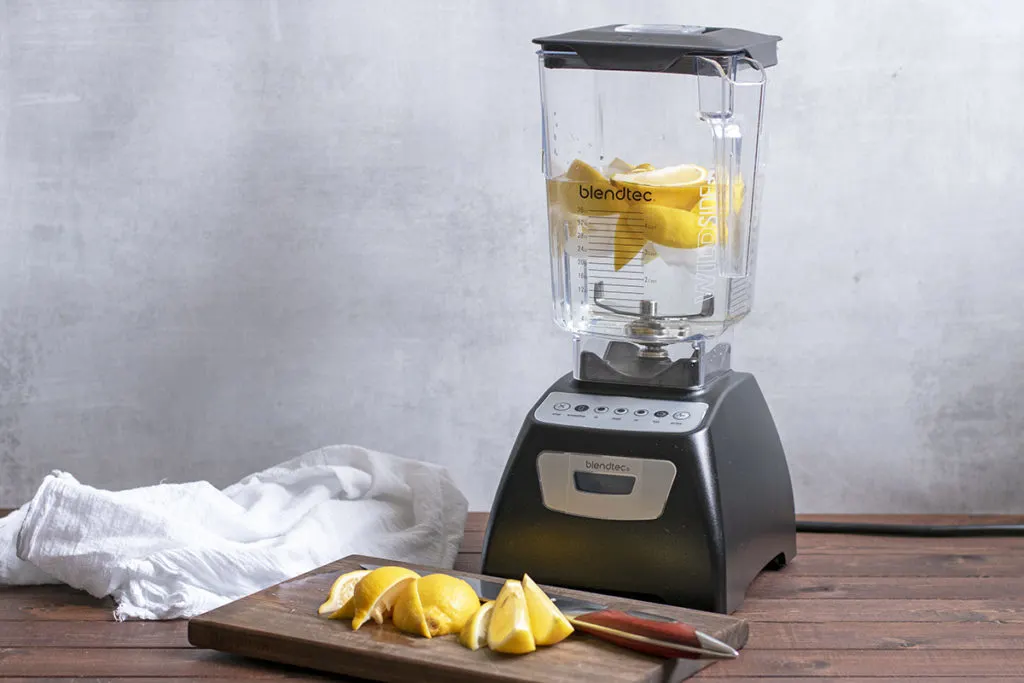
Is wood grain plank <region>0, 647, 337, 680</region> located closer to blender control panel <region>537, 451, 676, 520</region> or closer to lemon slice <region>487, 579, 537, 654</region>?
lemon slice <region>487, 579, 537, 654</region>

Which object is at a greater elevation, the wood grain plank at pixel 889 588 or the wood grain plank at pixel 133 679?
the wood grain plank at pixel 133 679

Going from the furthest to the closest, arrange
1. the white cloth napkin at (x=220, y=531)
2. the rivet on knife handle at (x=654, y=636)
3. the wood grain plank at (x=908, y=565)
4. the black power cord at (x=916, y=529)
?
1. the black power cord at (x=916, y=529)
2. the wood grain plank at (x=908, y=565)
3. the white cloth napkin at (x=220, y=531)
4. the rivet on knife handle at (x=654, y=636)

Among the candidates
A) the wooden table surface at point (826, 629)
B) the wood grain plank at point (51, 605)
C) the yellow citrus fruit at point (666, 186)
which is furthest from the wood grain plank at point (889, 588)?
the wood grain plank at point (51, 605)

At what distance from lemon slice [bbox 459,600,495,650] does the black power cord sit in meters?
0.50

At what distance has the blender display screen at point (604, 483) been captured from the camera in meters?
1.01

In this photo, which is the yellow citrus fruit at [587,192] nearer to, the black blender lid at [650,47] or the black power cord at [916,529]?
the black blender lid at [650,47]

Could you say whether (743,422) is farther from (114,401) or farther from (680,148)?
(114,401)

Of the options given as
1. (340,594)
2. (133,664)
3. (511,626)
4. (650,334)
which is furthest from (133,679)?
(650,334)

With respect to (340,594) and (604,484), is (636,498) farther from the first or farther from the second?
(340,594)

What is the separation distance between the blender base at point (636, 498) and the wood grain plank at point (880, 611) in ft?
0.09

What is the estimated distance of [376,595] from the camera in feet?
3.08

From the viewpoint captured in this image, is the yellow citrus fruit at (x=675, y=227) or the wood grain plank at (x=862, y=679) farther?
the yellow citrus fruit at (x=675, y=227)

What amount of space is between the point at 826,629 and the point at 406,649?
0.35 m

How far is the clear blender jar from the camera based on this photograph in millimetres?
1021
